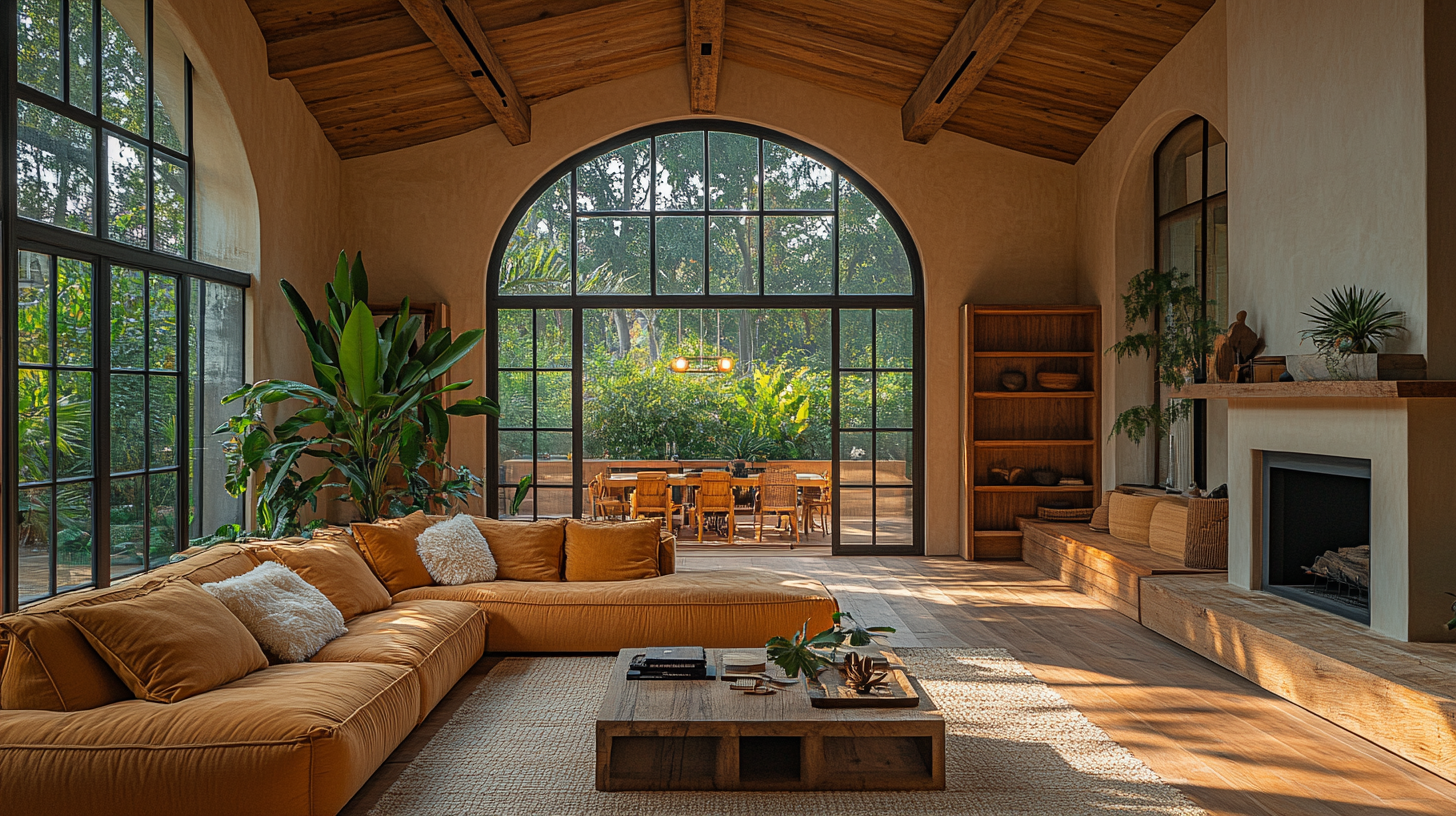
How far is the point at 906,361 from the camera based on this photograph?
335 inches

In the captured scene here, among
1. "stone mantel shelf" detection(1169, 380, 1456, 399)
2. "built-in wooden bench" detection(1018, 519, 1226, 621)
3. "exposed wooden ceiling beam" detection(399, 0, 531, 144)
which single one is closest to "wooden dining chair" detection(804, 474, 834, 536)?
"built-in wooden bench" detection(1018, 519, 1226, 621)

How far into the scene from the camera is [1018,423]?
8.33m

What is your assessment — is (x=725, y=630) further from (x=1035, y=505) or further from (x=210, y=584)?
(x=1035, y=505)

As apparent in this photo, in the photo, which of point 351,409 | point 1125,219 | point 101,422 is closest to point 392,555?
point 351,409

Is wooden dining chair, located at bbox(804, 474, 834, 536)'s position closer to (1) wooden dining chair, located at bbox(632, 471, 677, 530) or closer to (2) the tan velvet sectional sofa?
(1) wooden dining chair, located at bbox(632, 471, 677, 530)

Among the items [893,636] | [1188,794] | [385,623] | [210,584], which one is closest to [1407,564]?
[1188,794]

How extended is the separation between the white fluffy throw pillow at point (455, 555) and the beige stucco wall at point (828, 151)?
10.5 ft

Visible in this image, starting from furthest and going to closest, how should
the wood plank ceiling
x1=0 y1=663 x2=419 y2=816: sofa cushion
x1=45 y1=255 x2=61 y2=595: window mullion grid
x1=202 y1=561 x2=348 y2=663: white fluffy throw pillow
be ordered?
1. the wood plank ceiling
2. x1=45 y1=255 x2=61 y2=595: window mullion grid
3. x1=202 y1=561 x2=348 y2=663: white fluffy throw pillow
4. x1=0 y1=663 x2=419 y2=816: sofa cushion

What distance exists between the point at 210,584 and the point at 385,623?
764 millimetres

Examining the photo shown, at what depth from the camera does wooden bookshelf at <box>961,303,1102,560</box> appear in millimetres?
8148

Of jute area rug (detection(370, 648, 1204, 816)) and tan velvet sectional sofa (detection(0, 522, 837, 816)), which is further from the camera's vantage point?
jute area rug (detection(370, 648, 1204, 816))

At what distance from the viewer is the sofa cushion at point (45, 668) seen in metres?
2.79

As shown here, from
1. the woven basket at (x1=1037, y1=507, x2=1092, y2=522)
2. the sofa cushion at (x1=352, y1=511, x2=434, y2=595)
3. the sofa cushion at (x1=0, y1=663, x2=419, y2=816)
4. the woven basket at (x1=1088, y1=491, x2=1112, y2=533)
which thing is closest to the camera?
the sofa cushion at (x1=0, y1=663, x2=419, y2=816)

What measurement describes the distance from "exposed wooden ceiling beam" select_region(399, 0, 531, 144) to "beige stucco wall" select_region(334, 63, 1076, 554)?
42 cm
